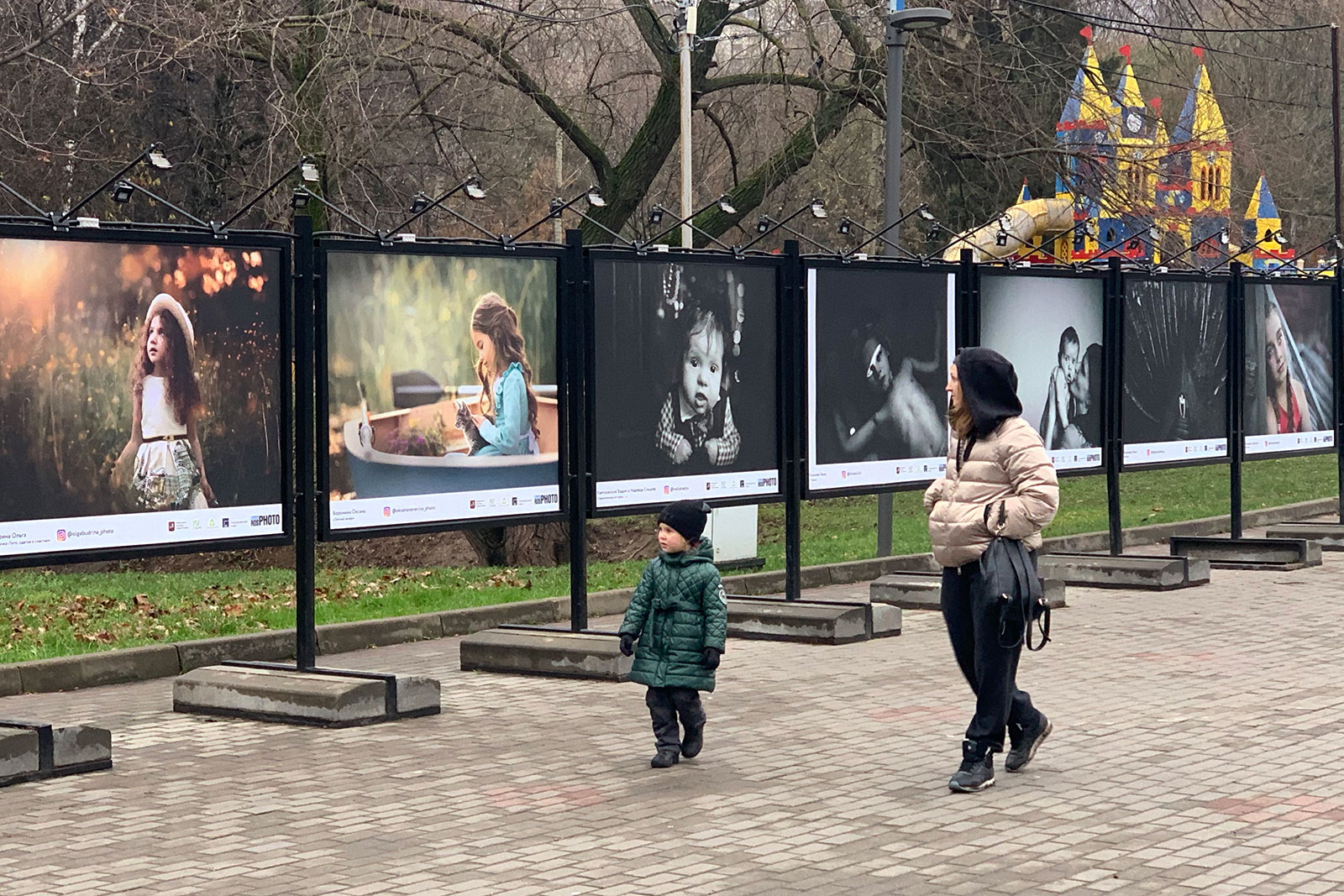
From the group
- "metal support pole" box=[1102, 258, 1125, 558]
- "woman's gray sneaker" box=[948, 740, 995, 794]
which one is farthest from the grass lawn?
"woman's gray sneaker" box=[948, 740, 995, 794]

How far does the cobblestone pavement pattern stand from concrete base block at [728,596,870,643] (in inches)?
34.6

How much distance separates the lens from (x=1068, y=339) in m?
15.4

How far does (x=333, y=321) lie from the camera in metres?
10.3

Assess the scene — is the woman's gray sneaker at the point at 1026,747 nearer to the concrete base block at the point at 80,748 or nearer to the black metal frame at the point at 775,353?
the black metal frame at the point at 775,353

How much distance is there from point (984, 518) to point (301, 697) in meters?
3.74

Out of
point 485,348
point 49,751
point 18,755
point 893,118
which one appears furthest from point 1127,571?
point 18,755

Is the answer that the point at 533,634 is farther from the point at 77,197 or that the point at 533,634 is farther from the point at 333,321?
the point at 77,197

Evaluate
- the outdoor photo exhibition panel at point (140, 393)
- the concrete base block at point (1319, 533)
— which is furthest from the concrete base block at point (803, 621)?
the concrete base block at point (1319, 533)

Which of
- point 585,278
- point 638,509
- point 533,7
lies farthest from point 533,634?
point 533,7

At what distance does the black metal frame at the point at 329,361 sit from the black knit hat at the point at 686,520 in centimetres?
242

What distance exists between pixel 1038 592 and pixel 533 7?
14585mm

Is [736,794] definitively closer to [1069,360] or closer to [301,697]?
[301,697]

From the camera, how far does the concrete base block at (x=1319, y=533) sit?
1858 cm

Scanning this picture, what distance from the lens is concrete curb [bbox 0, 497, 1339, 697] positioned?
10.8m
